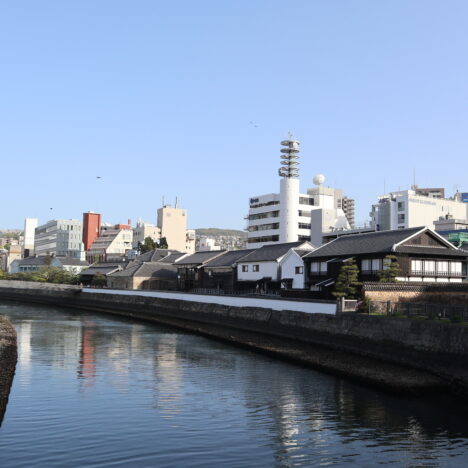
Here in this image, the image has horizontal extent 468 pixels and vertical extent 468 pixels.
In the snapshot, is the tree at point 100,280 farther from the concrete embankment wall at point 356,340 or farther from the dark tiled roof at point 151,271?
the concrete embankment wall at point 356,340

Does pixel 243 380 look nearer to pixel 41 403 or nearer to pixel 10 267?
pixel 41 403

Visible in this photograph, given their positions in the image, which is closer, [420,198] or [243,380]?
[243,380]

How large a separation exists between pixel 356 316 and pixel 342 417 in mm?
14133

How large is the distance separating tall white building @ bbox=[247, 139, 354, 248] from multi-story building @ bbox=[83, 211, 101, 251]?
8242cm

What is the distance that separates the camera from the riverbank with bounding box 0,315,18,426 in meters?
20.2

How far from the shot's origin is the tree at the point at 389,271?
42.0m

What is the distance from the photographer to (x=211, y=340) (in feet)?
143

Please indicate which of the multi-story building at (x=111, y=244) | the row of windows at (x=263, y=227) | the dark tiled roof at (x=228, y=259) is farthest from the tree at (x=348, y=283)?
the multi-story building at (x=111, y=244)

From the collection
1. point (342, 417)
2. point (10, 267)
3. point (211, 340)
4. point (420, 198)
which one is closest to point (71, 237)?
point (10, 267)

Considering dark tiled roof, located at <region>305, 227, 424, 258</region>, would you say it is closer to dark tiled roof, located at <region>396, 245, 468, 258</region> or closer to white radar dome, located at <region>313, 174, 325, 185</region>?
dark tiled roof, located at <region>396, 245, 468, 258</region>

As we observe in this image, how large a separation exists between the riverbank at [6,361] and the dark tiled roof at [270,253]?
32.9 m

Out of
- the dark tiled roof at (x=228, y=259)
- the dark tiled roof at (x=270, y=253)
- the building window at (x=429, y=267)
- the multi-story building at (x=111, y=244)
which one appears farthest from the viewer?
the multi-story building at (x=111, y=244)

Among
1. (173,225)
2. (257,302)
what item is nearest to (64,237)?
(173,225)

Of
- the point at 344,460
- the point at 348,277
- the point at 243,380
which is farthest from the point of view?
the point at 348,277
